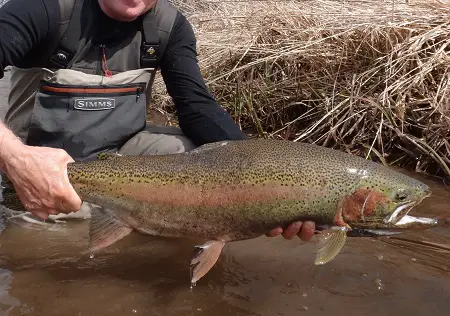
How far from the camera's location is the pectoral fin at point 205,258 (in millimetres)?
2537

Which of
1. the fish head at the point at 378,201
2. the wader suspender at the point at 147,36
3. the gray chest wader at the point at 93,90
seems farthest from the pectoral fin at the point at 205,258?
the wader suspender at the point at 147,36

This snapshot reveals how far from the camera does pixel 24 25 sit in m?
3.13

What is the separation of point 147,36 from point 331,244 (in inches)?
75.6

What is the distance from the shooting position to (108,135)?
11.6 ft

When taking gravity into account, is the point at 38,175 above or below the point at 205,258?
above

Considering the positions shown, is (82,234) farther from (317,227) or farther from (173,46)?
(317,227)

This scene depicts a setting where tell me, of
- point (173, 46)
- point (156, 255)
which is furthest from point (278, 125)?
point (156, 255)

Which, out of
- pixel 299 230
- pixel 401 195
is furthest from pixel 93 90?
pixel 401 195

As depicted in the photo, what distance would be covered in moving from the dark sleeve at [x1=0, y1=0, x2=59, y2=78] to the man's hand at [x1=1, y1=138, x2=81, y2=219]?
2.68ft

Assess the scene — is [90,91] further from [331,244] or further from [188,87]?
[331,244]

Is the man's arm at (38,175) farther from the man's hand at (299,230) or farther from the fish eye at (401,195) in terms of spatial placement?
the fish eye at (401,195)

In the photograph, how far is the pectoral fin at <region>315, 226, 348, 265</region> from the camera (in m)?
2.46

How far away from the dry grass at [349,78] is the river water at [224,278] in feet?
4.00

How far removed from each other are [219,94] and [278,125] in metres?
0.96
